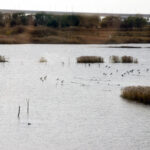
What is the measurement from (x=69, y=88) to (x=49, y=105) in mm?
6031

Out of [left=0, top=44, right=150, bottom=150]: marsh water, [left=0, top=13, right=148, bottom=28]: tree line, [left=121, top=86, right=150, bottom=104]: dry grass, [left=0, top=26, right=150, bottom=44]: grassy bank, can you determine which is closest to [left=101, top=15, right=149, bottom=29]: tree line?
[left=0, top=13, right=148, bottom=28]: tree line

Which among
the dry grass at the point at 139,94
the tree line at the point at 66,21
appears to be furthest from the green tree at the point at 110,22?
the dry grass at the point at 139,94

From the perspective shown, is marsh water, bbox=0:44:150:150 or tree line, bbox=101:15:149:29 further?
tree line, bbox=101:15:149:29

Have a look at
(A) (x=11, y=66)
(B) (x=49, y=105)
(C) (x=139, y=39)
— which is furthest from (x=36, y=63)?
(C) (x=139, y=39)

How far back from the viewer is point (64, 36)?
90438 mm

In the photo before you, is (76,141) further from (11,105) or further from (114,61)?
(114,61)

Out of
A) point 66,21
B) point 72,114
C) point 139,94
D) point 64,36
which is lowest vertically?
point 72,114

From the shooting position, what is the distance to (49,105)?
25.0 m

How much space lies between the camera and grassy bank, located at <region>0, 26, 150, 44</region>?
88.8 metres

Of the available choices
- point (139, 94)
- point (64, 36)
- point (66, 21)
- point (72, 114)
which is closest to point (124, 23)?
point (66, 21)

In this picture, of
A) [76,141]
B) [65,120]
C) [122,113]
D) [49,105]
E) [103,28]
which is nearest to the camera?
[76,141]

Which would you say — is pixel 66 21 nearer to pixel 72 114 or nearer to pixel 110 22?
pixel 110 22

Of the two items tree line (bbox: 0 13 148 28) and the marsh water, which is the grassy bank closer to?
tree line (bbox: 0 13 148 28)

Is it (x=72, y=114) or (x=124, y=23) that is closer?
(x=72, y=114)
